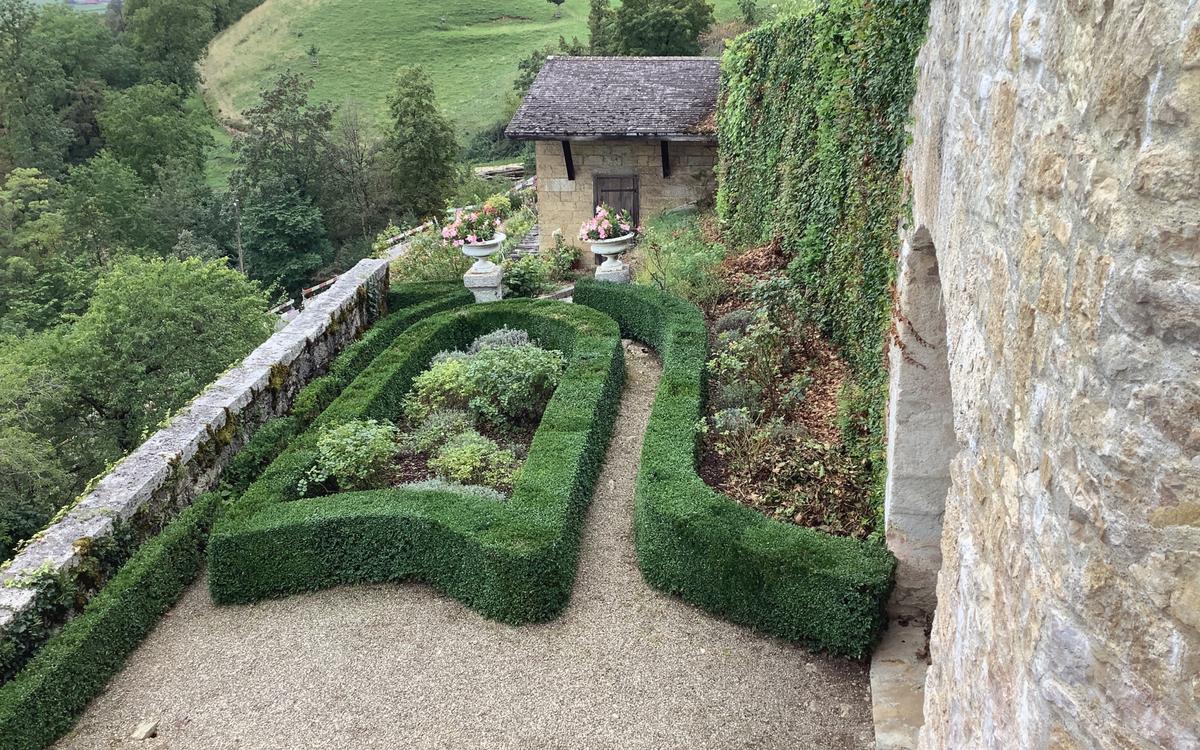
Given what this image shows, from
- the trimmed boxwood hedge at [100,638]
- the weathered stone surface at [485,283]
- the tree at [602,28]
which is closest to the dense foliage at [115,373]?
the weathered stone surface at [485,283]

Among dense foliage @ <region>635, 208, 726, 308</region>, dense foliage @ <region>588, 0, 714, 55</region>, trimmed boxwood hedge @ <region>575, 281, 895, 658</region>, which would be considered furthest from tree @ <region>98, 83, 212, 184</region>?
trimmed boxwood hedge @ <region>575, 281, 895, 658</region>

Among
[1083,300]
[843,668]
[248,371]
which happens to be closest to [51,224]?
[248,371]

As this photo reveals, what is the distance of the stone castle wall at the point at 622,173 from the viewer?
49.4ft

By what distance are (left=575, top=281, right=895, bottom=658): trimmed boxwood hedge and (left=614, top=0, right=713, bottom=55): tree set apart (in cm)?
2309

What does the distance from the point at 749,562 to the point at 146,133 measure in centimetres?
3817

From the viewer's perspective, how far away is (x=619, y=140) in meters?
14.8

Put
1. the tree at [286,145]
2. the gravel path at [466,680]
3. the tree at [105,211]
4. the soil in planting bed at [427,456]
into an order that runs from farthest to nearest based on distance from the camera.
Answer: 1. the tree at [286,145]
2. the tree at [105,211]
3. the soil in planting bed at [427,456]
4. the gravel path at [466,680]

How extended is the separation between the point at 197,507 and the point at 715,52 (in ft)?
89.3

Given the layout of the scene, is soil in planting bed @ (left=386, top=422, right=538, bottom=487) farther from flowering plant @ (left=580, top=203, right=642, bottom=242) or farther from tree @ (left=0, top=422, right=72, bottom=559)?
tree @ (left=0, top=422, right=72, bottom=559)

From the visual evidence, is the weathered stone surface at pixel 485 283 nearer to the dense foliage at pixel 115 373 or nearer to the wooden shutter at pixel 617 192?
the dense foliage at pixel 115 373

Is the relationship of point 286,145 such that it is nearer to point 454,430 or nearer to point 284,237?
point 284,237

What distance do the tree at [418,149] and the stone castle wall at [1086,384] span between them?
2707 cm

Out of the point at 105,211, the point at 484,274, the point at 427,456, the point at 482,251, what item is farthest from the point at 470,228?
the point at 105,211

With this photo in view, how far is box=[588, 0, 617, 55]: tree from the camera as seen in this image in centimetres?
2756
